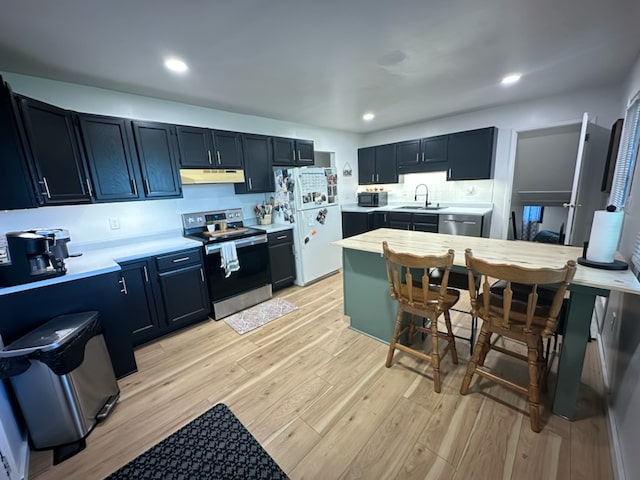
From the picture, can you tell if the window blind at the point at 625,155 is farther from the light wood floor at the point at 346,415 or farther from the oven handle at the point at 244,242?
the oven handle at the point at 244,242

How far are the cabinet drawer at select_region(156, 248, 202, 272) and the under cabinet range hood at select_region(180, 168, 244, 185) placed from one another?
33.4 inches

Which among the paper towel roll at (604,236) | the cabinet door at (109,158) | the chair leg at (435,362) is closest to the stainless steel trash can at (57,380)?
the cabinet door at (109,158)

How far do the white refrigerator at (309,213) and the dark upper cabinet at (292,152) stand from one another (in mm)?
190

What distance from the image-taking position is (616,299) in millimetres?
1857

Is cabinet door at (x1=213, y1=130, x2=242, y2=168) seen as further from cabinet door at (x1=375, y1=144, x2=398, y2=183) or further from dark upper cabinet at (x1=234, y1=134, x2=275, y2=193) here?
cabinet door at (x1=375, y1=144, x2=398, y2=183)

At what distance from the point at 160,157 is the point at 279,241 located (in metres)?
1.68

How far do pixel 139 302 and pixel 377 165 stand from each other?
14.9 ft

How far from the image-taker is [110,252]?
2.40 m

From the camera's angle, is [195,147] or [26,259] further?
[195,147]

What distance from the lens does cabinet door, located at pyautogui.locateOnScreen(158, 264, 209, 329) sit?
8.30 feet

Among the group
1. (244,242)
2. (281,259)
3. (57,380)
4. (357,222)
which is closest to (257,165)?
(244,242)

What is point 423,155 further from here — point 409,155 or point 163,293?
point 163,293

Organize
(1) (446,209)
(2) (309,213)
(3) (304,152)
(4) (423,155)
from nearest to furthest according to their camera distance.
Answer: (2) (309,213), (3) (304,152), (1) (446,209), (4) (423,155)

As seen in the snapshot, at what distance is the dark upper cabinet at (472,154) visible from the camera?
3812 millimetres
